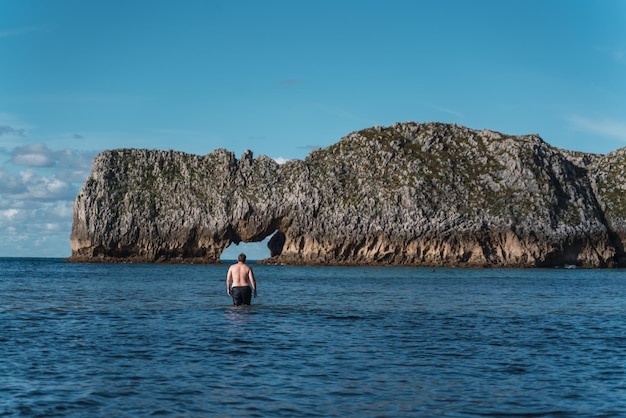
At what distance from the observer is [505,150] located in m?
169

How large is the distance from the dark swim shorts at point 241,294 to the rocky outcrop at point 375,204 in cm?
11831

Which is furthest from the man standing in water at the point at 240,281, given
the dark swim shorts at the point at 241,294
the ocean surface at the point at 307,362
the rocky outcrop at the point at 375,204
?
the rocky outcrop at the point at 375,204

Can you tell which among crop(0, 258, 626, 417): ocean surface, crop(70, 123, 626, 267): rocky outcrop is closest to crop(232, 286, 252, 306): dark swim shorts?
crop(0, 258, 626, 417): ocean surface

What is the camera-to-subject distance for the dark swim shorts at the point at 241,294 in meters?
35.6

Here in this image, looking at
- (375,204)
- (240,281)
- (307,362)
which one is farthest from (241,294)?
(375,204)

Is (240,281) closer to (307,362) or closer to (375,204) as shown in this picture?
(307,362)

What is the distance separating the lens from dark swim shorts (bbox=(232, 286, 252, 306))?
35.6m

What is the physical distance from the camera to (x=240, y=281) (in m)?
35.1

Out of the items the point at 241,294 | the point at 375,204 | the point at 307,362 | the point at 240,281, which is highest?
the point at 375,204

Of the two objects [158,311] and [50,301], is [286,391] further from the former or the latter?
[50,301]

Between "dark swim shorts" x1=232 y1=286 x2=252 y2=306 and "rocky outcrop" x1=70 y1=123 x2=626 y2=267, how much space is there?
118310 millimetres

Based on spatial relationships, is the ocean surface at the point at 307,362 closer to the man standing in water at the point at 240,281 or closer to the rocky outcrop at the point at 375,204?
the man standing in water at the point at 240,281

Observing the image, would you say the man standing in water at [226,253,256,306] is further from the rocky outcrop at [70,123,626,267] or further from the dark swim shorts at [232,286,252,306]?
the rocky outcrop at [70,123,626,267]

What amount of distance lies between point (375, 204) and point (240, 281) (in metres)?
128
